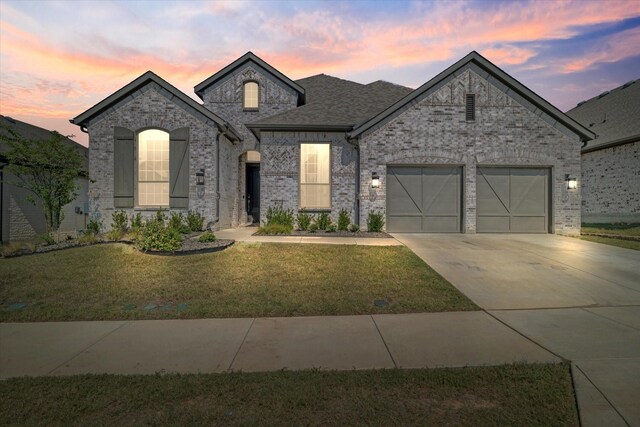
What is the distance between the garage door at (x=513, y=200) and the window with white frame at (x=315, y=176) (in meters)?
6.46

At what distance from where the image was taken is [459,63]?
14.7 meters

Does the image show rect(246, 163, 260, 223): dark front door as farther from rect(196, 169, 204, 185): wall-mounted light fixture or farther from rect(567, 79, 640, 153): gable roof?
rect(567, 79, 640, 153): gable roof

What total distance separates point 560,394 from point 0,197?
62.8 feet

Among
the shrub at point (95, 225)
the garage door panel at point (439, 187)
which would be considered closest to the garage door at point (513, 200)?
the garage door panel at point (439, 187)

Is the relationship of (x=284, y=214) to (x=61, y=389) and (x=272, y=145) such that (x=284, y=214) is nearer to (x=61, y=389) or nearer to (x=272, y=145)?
(x=272, y=145)

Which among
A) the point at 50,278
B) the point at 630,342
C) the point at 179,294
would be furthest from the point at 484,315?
the point at 50,278

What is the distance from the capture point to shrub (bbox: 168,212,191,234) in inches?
540

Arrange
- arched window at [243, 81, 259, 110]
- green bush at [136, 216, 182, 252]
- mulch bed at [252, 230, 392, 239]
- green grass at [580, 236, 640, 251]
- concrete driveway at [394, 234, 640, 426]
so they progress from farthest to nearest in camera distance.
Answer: arched window at [243, 81, 259, 110] < mulch bed at [252, 230, 392, 239] < green grass at [580, 236, 640, 251] < green bush at [136, 216, 182, 252] < concrete driveway at [394, 234, 640, 426]

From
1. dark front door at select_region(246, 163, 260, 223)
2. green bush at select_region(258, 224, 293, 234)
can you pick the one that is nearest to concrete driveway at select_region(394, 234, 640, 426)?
green bush at select_region(258, 224, 293, 234)

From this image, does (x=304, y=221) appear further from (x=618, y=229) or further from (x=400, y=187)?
(x=618, y=229)

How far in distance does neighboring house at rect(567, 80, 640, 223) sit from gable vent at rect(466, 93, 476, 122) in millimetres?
8788

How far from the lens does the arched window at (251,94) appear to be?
1889 centimetres

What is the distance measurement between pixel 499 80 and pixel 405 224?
23.3 ft

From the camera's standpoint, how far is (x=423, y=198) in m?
15.2
